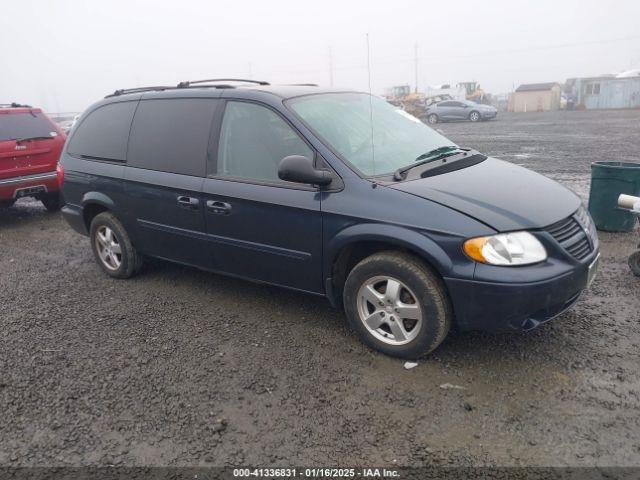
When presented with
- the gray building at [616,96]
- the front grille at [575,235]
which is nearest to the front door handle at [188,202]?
the front grille at [575,235]

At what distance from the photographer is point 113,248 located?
5.04 meters

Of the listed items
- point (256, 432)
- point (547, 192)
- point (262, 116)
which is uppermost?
point (262, 116)

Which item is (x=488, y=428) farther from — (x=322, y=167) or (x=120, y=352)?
(x=120, y=352)

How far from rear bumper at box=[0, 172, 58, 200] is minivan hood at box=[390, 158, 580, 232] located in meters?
6.38

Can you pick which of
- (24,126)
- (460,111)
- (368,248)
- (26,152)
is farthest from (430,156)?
(460,111)

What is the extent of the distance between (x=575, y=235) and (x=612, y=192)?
3015 mm

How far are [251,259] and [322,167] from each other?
951mm

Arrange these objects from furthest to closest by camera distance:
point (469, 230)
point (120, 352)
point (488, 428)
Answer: point (120, 352), point (469, 230), point (488, 428)

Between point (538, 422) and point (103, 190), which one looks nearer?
point (538, 422)

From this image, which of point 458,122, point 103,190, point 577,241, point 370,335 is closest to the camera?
point 577,241

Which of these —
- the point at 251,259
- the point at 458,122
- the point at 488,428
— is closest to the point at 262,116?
the point at 251,259

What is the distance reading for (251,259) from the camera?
389cm

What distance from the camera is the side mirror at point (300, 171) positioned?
326cm

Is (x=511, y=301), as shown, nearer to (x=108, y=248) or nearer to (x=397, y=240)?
(x=397, y=240)
